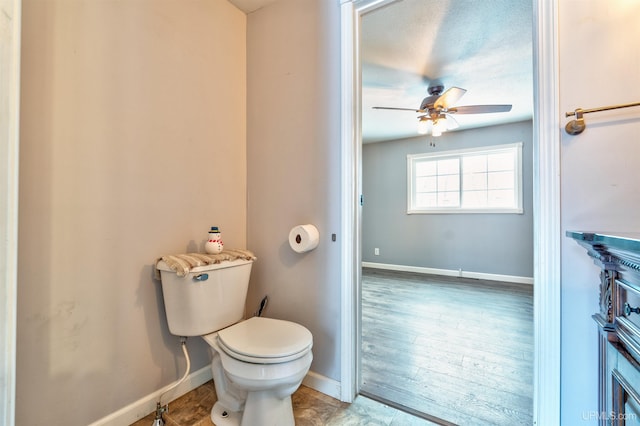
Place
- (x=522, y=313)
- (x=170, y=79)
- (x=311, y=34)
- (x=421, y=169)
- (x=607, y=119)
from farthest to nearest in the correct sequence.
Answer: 1. (x=421, y=169)
2. (x=522, y=313)
3. (x=311, y=34)
4. (x=170, y=79)
5. (x=607, y=119)

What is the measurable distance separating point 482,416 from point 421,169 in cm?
383

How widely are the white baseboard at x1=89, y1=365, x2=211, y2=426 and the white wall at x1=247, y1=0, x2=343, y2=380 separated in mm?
477

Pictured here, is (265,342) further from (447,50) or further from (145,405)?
(447,50)

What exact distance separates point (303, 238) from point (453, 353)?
141 centimetres

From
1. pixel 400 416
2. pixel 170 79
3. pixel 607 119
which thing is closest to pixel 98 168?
pixel 170 79

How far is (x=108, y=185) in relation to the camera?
4.12ft

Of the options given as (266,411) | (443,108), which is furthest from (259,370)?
(443,108)

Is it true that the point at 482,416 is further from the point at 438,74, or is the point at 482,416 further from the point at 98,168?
the point at 438,74

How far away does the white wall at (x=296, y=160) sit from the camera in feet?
5.14

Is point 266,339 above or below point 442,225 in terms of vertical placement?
below

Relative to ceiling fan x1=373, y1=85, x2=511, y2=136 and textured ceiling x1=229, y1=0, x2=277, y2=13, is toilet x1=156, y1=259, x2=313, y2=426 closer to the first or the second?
textured ceiling x1=229, y1=0, x2=277, y2=13

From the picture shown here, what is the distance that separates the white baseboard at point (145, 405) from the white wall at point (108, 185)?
3 centimetres

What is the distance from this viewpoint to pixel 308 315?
5.37 feet

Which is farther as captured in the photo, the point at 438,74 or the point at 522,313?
the point at 522,313
